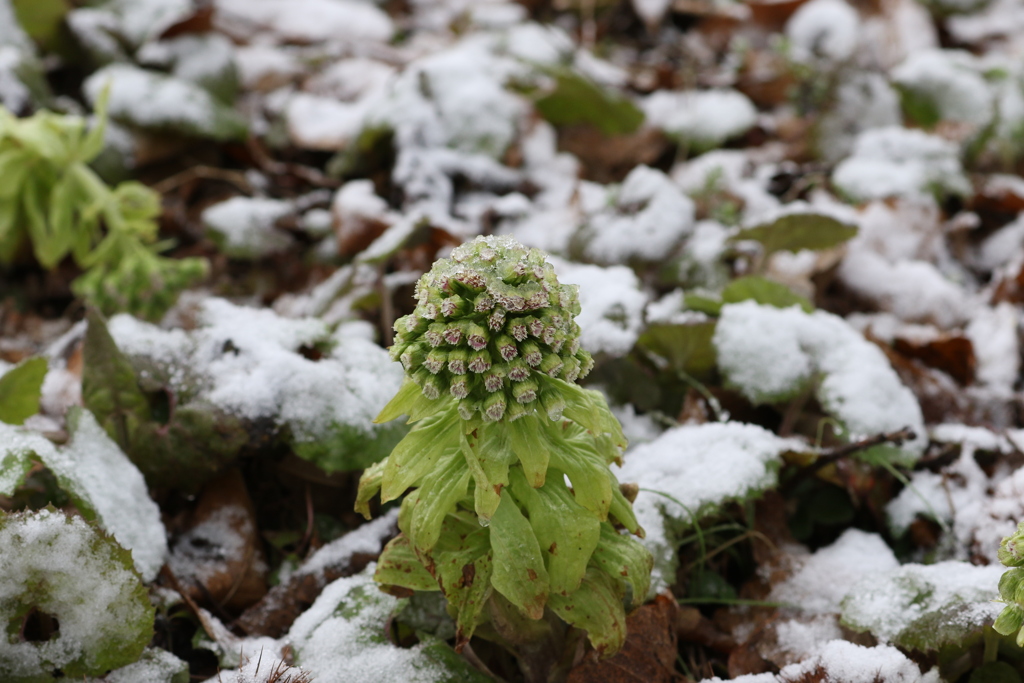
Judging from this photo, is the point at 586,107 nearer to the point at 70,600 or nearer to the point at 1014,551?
the point at 1014,551

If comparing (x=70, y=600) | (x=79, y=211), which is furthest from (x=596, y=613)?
(x=79, y=211)

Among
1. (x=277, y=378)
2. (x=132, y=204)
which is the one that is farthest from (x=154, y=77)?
(x=277, y=378)

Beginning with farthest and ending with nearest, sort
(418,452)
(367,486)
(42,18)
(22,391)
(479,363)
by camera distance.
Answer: (42,18), (22,391), (367,486), (418,452), (479,363)

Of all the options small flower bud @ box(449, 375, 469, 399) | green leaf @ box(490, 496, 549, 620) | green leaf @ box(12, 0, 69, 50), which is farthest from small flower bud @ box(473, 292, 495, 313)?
green leaf @ box(12, 0, 69, 50)

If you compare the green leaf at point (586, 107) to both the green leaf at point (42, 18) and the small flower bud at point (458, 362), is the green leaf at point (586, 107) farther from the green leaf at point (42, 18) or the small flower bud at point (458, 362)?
the small flower bud at point (458, 362)

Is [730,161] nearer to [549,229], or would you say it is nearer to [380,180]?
[549,229]

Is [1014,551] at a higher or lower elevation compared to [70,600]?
higher
